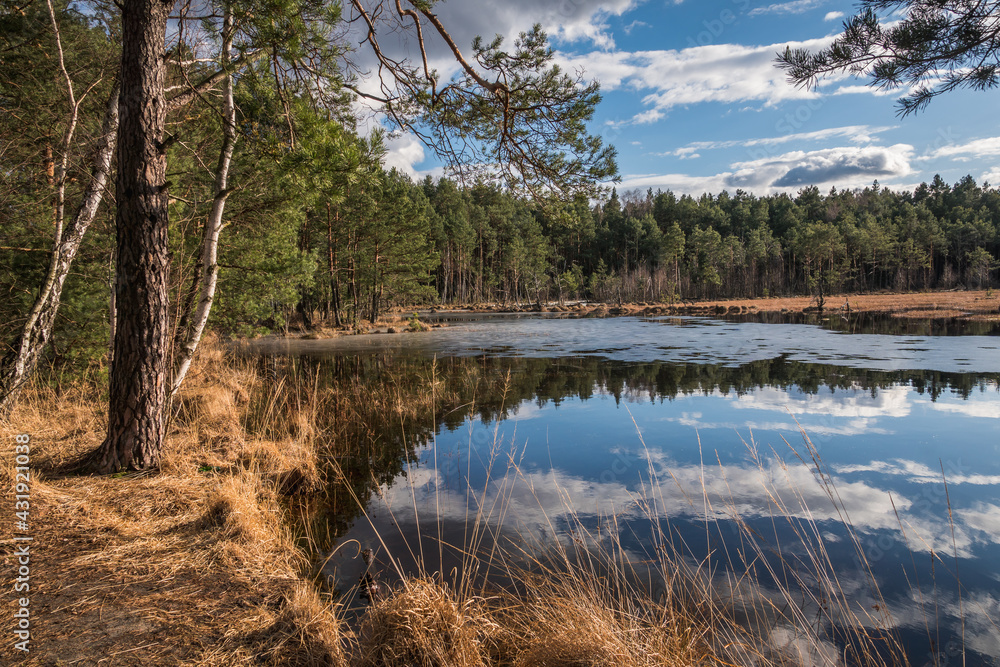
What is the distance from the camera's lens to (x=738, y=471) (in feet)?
20.2

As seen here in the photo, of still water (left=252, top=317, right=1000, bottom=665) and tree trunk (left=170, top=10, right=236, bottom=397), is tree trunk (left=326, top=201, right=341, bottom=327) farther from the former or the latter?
tree trunk (left=170, top=10, right=236, bottom=397)

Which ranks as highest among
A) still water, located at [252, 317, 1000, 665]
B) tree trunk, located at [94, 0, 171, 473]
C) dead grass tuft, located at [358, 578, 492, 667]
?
tree trunk, located at [94, 0, 171, 473]

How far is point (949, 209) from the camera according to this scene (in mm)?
83188

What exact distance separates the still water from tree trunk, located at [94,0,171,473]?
7.12 ft

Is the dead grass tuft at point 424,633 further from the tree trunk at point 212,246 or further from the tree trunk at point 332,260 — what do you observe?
the tree trunk at point 332,260

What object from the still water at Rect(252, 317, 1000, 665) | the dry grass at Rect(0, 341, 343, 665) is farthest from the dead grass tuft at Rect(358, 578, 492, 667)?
the still water at Rect(252, 317, 1000, 665)

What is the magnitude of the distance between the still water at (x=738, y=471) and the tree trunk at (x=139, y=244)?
2171 millimetres

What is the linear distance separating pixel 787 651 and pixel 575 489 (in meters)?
2.78

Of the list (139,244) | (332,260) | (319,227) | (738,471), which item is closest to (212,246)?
(139,244)

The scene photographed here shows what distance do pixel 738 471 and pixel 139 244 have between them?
697 cm

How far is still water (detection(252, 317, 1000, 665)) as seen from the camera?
4027 mm

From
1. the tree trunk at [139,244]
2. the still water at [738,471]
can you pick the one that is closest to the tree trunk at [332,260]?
the still water at [738,471]

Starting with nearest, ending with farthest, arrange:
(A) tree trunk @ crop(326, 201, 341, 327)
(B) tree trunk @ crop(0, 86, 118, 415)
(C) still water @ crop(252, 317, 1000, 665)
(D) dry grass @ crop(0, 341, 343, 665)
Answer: (D) dry grass @ crop(0, 341, 343, 665) → (C) still water @ crop(252, 317, 1000, 665) → (B) tree trunk @ crop(0, 86, 118, 415) → (A) tree trunk @ crop(326, 201, 341, 327)

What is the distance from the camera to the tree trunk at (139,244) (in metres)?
4.29
